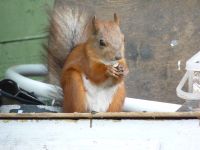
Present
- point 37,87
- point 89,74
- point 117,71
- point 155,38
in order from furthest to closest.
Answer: point 155,38, point 37,87, point 89,74, point 117,71

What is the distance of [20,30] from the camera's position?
4027mm

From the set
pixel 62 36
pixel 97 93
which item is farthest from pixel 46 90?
pixel 97 93

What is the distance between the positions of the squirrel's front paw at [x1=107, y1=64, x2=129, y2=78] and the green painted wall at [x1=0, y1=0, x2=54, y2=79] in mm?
1297

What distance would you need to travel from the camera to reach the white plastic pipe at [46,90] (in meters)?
2.80

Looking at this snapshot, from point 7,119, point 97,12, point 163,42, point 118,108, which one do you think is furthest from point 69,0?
point 7,119

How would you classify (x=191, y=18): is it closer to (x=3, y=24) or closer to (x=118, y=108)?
(x=118, y=108)

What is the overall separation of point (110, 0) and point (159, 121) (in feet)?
5.56

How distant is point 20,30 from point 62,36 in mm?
863

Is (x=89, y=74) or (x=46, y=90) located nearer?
(x=89, y=74)

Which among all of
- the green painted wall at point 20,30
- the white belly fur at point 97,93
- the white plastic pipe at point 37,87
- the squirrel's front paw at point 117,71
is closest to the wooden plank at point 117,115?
the squirrel's front paw at point 117,71

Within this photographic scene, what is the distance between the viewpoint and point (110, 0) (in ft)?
11.9

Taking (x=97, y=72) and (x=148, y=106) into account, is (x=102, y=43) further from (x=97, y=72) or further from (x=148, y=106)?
(x=148, y=106)

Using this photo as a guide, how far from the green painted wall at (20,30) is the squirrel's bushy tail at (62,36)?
2.50ft

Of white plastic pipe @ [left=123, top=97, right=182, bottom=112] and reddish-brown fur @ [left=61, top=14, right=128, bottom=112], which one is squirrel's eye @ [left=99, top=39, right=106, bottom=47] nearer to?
reddish-brown fur @ [left=61, top=14, right=128, bottom=112]
